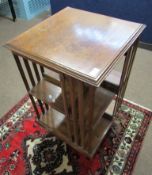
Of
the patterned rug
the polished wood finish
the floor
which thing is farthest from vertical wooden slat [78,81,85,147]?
the floor

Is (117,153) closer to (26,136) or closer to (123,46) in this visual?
(26,136)

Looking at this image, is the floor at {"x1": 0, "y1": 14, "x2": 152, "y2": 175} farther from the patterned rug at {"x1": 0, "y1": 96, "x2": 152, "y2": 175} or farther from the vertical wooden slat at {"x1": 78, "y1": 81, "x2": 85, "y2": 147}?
the vertical wooden slat at {"x1": 78, "y1": 81, "x2": 85, "y2": 147}

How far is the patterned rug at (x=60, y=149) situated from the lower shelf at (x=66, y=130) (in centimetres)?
17

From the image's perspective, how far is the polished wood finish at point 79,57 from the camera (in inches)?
27.0

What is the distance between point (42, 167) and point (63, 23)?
98 cm

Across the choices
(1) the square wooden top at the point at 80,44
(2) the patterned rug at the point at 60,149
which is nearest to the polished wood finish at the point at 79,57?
(1) the square wooden top at the point at 80,44

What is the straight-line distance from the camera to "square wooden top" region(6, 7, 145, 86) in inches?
26.5

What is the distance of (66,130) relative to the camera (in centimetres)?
116

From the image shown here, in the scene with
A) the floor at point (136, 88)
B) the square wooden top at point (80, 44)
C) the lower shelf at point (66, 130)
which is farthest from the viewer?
the floor at point (136, 88)

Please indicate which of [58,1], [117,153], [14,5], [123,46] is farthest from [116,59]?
[14,5]

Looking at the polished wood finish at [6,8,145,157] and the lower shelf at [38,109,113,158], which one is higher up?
the polished wood finish at [6,8,145,157]

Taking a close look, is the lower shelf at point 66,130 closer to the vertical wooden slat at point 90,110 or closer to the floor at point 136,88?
the vertical wooden slat at point 90,110

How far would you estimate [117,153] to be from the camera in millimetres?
1240

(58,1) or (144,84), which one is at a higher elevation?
(58,1)
